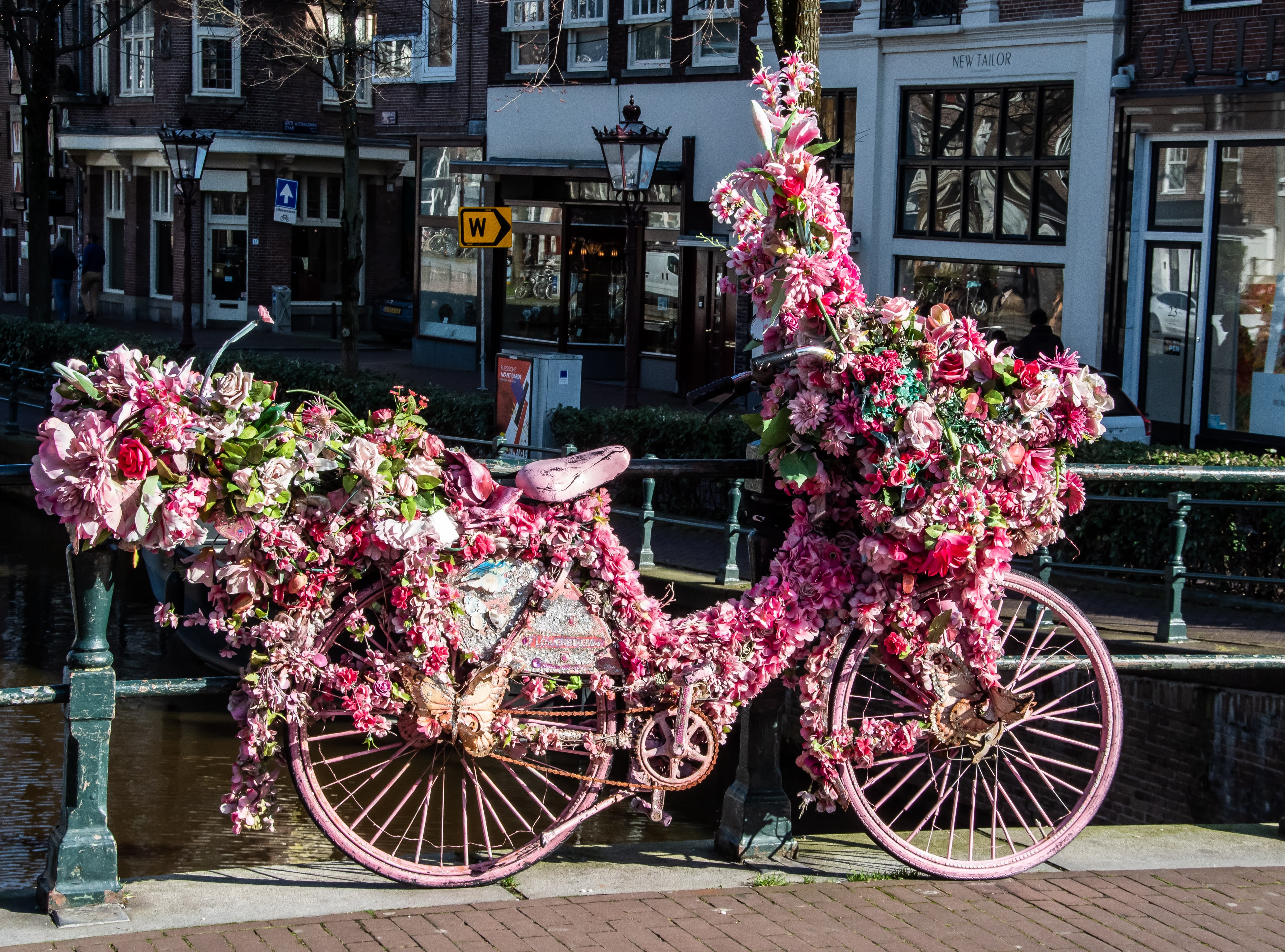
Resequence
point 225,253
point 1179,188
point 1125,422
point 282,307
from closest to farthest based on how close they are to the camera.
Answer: point 1125,422 → point 1179,188 → point 282,307 → point 225,253

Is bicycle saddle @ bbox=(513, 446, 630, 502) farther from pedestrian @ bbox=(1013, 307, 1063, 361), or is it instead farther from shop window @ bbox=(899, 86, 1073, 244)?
shop window @ bbox=(899, 86, 1073, 244)

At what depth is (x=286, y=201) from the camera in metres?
24.2

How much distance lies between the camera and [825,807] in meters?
4.36

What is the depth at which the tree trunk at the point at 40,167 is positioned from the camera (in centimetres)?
2472

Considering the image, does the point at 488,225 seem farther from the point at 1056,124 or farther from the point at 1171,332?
the point at 1171,332

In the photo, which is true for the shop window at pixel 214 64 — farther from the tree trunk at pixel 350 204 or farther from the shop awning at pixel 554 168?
the tree trunk at pixel 350 204

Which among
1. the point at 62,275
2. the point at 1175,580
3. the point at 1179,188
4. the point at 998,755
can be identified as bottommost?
the point at 1175,580

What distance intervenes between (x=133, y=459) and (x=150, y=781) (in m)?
5.34

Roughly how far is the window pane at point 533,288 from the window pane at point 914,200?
7.02 metres

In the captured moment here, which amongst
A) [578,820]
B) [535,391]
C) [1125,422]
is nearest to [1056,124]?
[1125,422]

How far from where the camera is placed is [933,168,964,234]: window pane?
19922mm

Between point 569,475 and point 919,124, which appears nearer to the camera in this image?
point 569,475

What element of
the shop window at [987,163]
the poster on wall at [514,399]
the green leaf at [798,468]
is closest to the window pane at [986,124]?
the shop window at [987,163]

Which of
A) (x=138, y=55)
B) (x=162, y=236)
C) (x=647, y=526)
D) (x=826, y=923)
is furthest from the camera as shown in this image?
(x=162, y=236)
